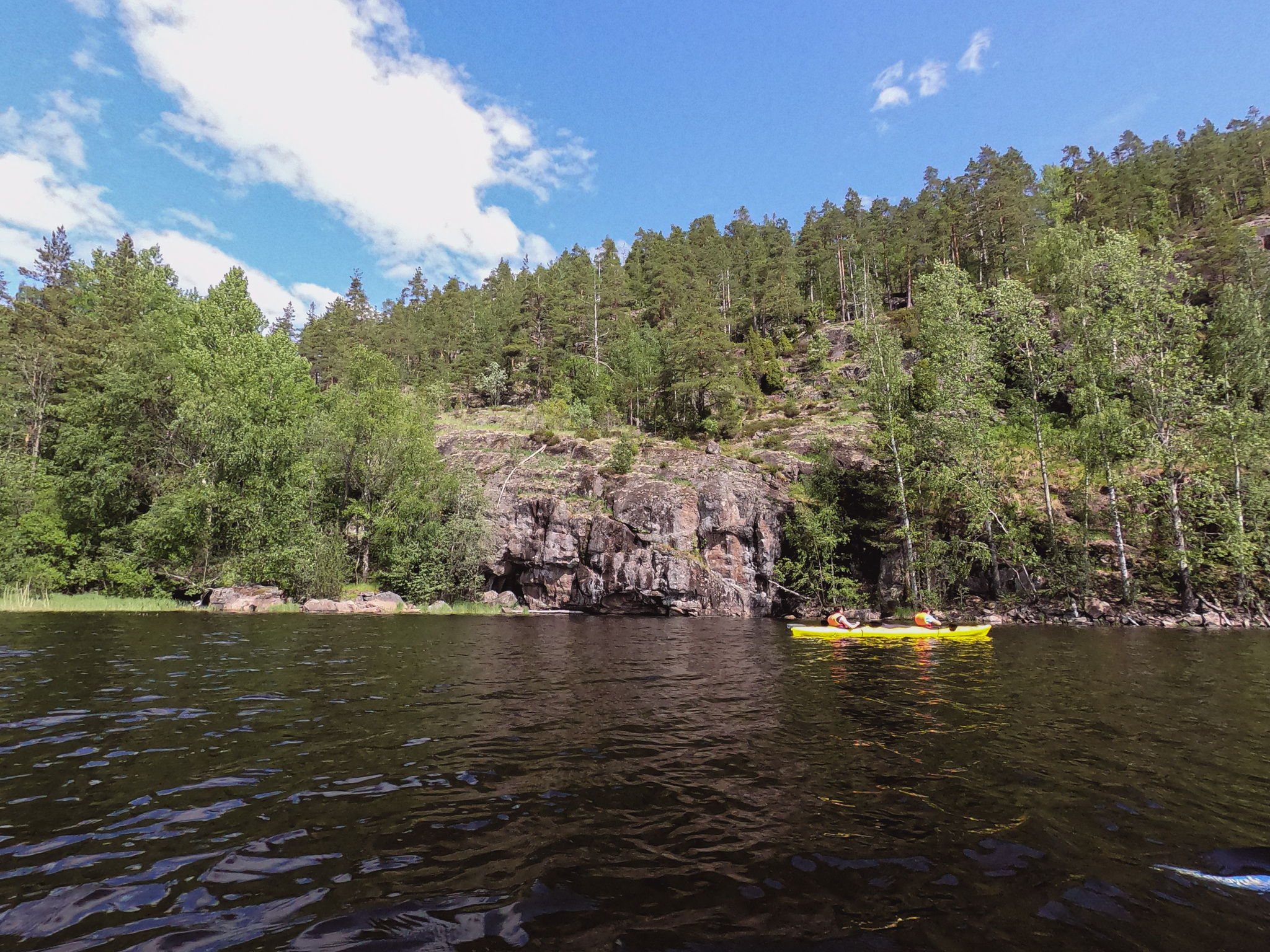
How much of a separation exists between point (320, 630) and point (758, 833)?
21246 millimetres

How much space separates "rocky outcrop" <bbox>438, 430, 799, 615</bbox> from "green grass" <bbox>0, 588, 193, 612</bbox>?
59.6 ft

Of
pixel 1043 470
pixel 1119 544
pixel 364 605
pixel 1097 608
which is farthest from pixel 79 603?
pixel 1119 544

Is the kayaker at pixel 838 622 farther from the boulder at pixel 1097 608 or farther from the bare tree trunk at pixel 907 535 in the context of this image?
the boulder at pixel 1097 608

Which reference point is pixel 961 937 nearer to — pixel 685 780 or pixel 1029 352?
pixel 685 780

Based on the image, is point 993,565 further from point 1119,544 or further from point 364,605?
point 364,605

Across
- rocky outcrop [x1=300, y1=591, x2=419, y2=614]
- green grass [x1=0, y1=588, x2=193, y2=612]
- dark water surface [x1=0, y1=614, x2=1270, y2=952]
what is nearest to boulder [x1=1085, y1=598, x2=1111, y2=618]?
dark water surface [x1=0, y1=614, x2=1270, y2=952]

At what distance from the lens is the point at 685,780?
6.49m

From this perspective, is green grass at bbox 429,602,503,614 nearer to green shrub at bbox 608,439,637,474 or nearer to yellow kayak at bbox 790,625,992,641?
green shrub at bbox 608,439,637,474

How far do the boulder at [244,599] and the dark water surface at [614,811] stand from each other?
1758 cm

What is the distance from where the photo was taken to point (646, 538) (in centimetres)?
3931

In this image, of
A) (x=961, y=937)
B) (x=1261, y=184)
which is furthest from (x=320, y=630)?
(x=1261, y=184)

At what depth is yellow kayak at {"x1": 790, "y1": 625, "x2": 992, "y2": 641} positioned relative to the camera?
23.6 meters

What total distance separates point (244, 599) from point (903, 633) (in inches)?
1332

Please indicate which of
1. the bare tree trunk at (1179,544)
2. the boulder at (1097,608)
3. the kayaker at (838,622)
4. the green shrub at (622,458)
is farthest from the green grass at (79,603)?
the bare tree trunk at (1179,544)
